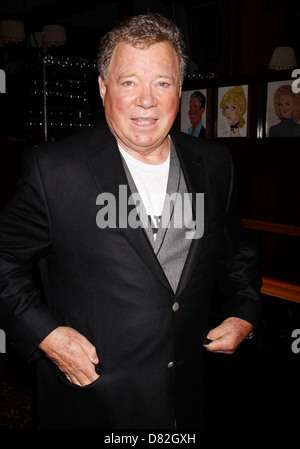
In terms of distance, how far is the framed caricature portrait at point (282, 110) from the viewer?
5.30 metres

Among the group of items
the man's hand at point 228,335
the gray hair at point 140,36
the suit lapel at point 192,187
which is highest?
the gray hair at point 140,36

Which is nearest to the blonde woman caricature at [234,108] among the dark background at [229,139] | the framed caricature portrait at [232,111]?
the framed caricature portrait at [232,111]

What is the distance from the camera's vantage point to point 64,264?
1.41 m

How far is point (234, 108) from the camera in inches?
237

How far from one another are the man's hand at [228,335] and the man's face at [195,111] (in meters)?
4.99

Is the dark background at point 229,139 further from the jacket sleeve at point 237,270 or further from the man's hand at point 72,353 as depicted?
the man's hand at point 72,353

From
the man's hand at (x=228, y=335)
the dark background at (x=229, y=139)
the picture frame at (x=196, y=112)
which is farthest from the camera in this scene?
the picture frame at (x=196, y=112)

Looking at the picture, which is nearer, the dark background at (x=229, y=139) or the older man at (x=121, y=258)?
the older man at (x=121, y=258)

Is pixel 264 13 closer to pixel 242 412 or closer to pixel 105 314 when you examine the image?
pixel 242 412

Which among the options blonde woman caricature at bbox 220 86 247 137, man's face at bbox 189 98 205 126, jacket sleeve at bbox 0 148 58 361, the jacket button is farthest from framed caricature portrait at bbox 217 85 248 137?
jacket sleeve at bbox 0 148 58 361

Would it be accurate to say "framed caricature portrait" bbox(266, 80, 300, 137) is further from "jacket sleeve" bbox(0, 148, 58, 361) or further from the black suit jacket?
"jacket sleeve" bbox(0, 148, 58, 361)

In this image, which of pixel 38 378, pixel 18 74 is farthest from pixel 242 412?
pixel 18 74

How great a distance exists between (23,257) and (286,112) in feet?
15.7

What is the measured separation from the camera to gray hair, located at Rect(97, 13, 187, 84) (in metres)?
1.42
